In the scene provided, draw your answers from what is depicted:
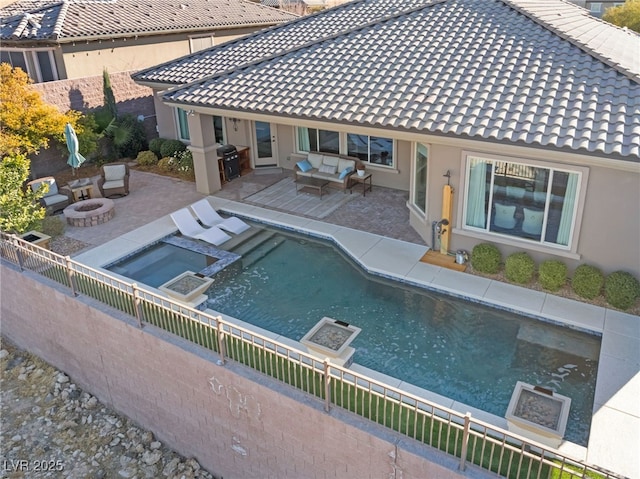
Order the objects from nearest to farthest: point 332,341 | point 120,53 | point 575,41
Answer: point 332,341, point 575,41, point 120,53

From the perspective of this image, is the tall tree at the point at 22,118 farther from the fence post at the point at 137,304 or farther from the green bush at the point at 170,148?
the fence post at the point at 137,304

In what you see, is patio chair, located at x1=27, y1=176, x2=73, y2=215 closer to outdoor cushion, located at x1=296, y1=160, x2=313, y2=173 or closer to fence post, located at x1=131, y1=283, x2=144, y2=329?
outdoor cushion, located at x1=296, y1=160, x2=313, y2=173

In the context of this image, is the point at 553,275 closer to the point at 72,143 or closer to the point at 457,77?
the point at 457,77

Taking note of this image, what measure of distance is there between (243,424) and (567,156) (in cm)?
787

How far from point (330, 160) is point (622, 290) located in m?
9.81

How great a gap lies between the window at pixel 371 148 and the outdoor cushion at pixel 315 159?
1.04 m

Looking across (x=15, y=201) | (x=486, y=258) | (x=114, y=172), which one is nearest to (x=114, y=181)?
(x=114, y=172)

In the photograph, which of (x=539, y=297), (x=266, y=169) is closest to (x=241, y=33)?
(x=266, y=169)

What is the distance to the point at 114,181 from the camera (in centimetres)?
1734

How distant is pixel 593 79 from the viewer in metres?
10.9

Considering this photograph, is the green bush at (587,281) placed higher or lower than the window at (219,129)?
lower

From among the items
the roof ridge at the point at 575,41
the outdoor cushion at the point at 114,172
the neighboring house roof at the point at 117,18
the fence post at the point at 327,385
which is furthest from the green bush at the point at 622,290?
the neighboring house roof at the point at 117,18

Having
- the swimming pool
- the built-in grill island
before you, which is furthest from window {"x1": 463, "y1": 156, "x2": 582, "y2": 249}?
the built-in grill island

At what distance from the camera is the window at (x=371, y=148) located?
16.9 m
